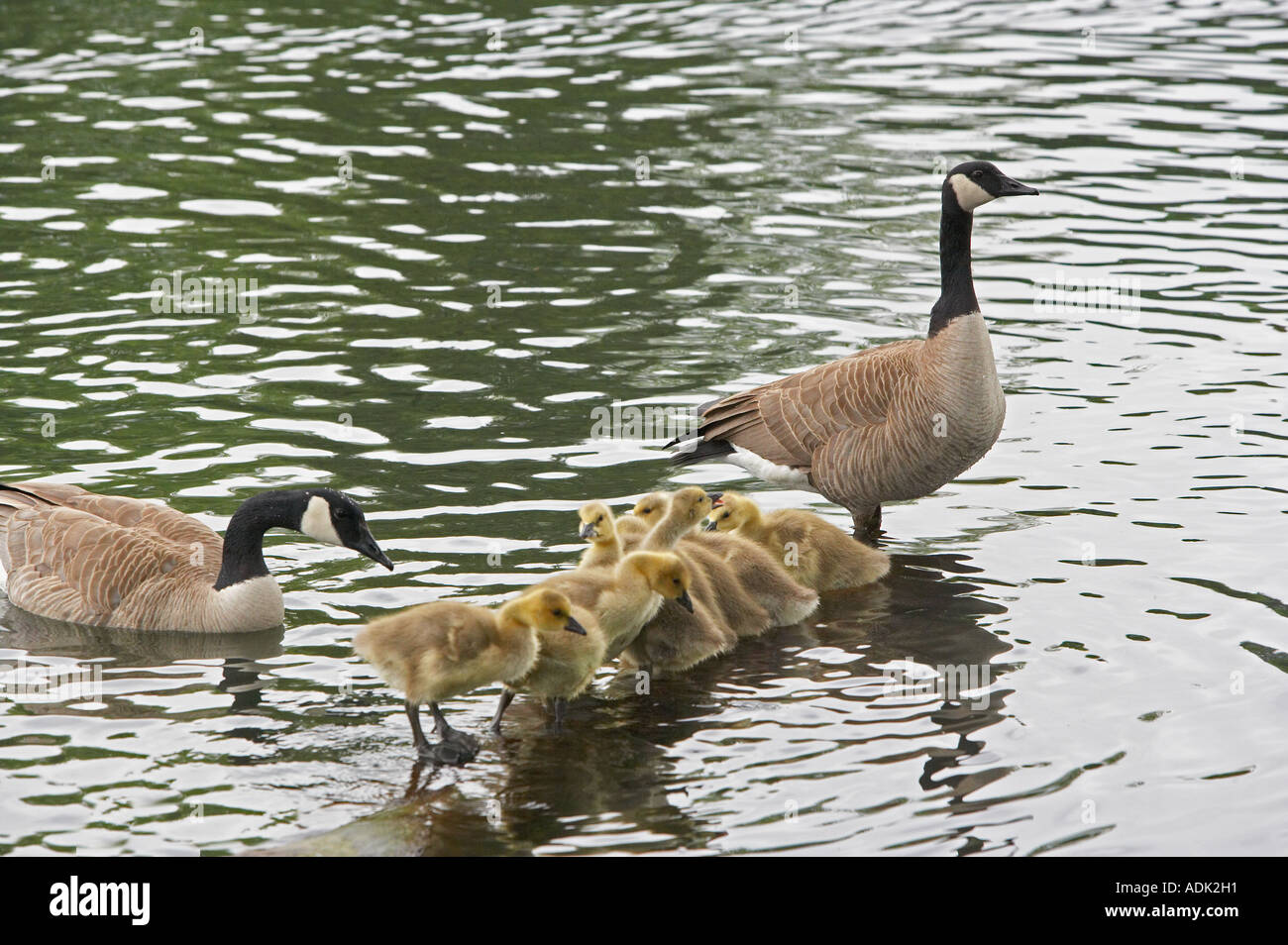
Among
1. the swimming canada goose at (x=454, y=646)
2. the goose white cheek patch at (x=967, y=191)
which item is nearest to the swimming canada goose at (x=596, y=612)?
the swimming canada goose at (x=454, y=646)

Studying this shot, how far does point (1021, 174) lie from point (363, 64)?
956 cm

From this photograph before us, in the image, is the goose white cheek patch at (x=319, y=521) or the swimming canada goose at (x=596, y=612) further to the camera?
the goose white cheek patch at (x=319, y=521)

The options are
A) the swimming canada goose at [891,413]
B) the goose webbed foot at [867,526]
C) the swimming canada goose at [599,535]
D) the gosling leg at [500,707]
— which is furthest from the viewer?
the goose webbed foot at [867,526]

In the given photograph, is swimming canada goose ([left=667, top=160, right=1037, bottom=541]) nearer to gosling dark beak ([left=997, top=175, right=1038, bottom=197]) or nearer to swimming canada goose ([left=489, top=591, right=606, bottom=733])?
gosling dark beak ([left=997, top=175, right=1038, bottom=197])

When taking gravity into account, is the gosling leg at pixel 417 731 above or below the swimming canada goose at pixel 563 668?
below

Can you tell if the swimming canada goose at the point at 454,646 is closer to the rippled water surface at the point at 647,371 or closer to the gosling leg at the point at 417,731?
the gosling leg at the point at 417,731

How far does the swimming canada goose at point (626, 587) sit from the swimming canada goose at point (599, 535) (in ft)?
1.91

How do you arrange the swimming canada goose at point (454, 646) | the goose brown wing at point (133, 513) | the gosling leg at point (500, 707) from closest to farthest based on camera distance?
the swimming canada goose at point (454, 646) → the gosling leg at point (500, 707) → the goose brown wing at point (133, 513)

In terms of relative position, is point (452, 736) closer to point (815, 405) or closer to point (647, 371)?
point (815, 405)

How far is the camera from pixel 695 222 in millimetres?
17000

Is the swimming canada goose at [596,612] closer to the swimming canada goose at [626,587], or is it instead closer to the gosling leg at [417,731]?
the swimming canada goose at [626,587]

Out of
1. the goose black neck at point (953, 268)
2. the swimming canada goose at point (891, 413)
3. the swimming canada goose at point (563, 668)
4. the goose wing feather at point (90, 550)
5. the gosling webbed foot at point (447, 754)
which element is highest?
the goose black neck at point (953, 268)

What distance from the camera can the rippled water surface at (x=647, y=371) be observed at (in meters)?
7.35

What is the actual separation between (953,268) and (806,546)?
7.33 ft
